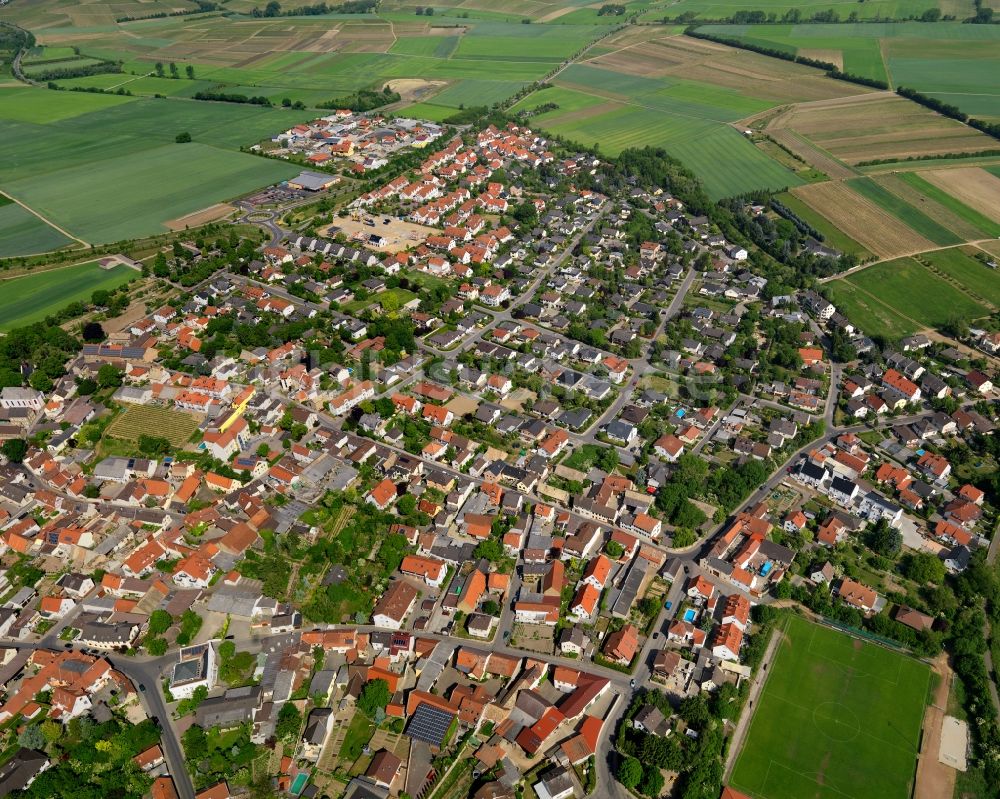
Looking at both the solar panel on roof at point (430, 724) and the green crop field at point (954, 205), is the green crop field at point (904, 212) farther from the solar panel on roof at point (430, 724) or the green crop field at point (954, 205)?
the solar panel on roof at point (430, 724)

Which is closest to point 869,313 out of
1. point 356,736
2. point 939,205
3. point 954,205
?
point 939,205

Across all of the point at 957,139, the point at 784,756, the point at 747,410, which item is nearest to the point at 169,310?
the point at 747,410

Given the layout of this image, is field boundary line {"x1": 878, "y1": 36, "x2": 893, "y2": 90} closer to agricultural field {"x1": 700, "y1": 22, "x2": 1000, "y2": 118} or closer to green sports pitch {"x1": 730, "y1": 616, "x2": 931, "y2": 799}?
agricultural field {"x1": 700, "y1": 22, "x2": 1000, "y2": 118}

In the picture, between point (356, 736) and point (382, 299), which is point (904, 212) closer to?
point (382, 299)

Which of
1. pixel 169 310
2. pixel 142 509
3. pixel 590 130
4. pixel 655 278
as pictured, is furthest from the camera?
pixel 590 130

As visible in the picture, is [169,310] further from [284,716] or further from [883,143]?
[883,143]

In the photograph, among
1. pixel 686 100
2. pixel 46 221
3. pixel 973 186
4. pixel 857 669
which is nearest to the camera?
pixel 857 669

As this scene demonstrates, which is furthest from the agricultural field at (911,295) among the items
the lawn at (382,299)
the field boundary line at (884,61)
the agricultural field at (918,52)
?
the field boundary line at (884,61)
